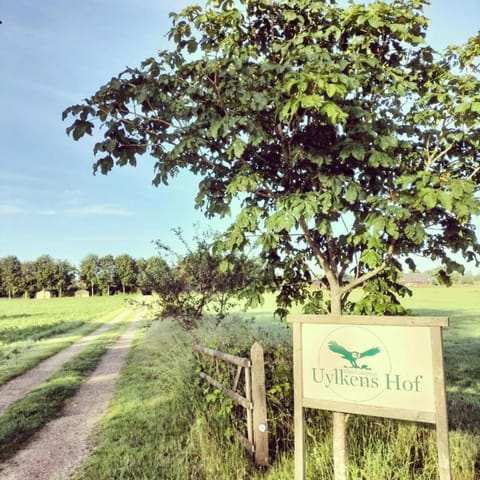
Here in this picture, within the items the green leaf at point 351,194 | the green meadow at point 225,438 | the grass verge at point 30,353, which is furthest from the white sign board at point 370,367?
the grass verge at point 30,353

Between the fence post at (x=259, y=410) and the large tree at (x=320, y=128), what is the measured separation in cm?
111

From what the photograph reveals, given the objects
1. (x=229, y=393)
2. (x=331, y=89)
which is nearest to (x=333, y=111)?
(x=331, y=89)

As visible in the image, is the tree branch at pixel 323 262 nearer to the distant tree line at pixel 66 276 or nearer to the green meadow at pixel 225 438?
the green meadow at pixel 225 438

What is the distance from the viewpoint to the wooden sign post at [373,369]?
3.26 m

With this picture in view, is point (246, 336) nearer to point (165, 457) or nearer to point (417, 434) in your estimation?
point (165, 457)

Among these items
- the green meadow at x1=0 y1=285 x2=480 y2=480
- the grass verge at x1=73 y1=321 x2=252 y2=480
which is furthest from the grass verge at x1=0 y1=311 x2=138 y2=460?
the grass verge at x1=73 y1=321 x2=252 y2=480

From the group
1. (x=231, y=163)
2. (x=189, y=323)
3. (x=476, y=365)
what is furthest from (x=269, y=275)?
(x=476, y=365)

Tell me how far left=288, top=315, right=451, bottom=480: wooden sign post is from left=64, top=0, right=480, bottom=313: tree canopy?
663 millimetres

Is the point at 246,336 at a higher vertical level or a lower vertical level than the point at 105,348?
higher

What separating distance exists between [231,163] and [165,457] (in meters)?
3.59

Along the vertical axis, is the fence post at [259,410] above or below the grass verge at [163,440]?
above

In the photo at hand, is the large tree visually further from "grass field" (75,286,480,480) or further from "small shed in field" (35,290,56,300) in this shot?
"small shed in field" (35,290,56,300)

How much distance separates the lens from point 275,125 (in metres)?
4.01

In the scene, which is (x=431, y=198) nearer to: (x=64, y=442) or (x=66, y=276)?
(x=64, y=442)
